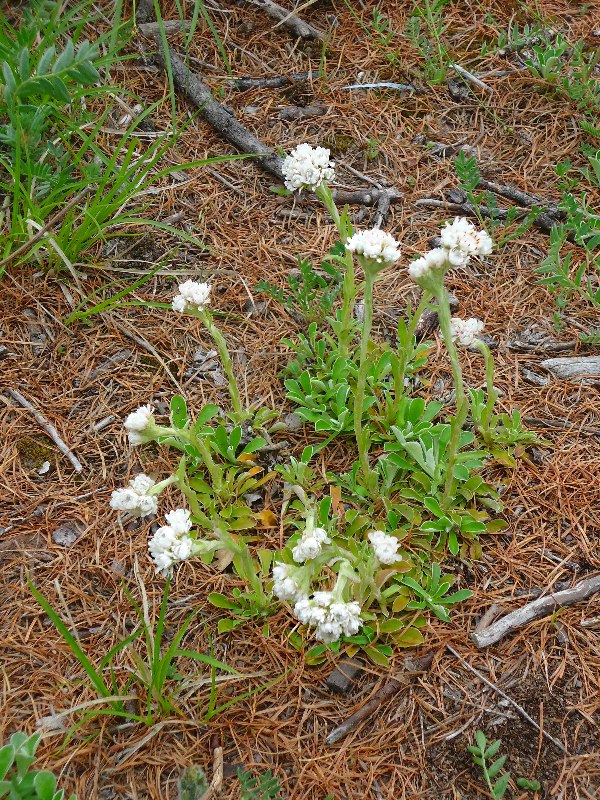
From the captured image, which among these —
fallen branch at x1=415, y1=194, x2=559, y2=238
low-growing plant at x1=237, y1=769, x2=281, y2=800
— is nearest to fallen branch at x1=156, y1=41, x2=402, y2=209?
fallen branch at x1=415, y1=194, x2=559, y2=238

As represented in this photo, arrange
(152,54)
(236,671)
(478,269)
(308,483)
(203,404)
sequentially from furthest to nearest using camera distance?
(152,54)
(478,269)
(203,404)
(308,483)
(236,671)

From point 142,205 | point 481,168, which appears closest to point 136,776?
point 142,205

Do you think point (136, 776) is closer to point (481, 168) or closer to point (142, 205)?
point (142, 205)

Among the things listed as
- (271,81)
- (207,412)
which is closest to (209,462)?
(207,412)

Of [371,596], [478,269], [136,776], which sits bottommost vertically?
[136,776]

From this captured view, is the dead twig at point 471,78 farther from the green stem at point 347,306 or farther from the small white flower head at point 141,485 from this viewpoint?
the small white flower head at point 141,485

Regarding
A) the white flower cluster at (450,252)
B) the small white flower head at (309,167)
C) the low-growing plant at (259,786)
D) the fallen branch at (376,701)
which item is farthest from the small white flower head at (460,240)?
the low-growing plant at (259,786)

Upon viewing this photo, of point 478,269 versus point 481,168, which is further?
point 481,168
